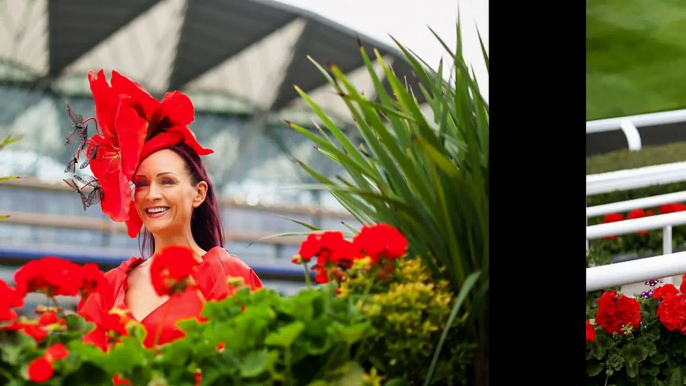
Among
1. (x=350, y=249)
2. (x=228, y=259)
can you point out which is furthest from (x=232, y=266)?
(x=350, y=249)

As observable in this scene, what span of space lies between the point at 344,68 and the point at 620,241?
462 centimetres

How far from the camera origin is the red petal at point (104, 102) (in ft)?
4.80

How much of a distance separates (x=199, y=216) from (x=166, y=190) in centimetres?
8

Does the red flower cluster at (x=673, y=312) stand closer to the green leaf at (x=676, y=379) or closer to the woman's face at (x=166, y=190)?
the green leaf at (x=676, y=379)

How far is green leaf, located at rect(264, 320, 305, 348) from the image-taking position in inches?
52.9

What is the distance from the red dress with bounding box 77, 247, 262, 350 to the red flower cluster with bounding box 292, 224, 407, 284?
125 millimetres

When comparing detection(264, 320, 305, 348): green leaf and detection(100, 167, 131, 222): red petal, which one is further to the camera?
detection(100, 167, 131, 222): red petal

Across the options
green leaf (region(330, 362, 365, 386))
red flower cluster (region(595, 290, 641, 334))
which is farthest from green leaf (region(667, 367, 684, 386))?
green leaf (region(330, 362, 365, 386))

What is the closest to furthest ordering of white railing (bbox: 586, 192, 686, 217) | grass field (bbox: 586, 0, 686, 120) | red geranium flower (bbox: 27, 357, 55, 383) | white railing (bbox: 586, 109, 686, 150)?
red geranium flower (bbox: 27, 357, 55, 383) → white railing (bbox: 586, 192, 686, 217) → white railing (bbox: 586, 109, 686, 150) → grass field (bbox: 586, 0, 686, 120)

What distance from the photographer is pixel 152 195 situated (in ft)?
4.96

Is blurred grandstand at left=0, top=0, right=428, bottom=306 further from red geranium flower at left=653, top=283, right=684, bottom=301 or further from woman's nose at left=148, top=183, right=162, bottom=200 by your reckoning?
red geranium flower at left=653, top=283, right=684, bottom=301

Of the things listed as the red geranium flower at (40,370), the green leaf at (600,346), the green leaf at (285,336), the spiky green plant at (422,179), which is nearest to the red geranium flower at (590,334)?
the green leaf at (600,346)

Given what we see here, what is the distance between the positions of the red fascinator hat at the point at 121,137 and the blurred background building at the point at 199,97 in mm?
17

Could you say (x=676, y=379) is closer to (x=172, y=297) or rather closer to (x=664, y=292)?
(x=664, y=292)
